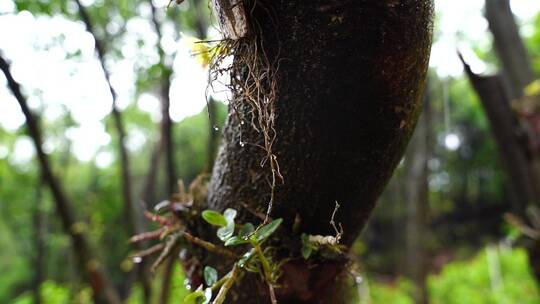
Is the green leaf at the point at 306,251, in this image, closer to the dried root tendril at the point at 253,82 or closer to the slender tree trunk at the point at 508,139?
the dried root tendril at the point at 253,82

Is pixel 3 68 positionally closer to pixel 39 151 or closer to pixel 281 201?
pixel 39 151

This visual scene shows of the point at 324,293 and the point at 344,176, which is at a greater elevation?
the point at 344,176

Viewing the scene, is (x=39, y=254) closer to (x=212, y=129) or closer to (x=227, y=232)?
(x=212, y=129)

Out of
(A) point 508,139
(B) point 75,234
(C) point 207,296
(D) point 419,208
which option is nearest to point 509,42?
(A) point 508,139

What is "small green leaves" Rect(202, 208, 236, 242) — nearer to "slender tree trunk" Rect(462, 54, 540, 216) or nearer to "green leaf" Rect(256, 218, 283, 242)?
"green leaf" Rect(256, 218, 283, 242)

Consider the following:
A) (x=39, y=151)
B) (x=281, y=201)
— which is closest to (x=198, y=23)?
(x=39, y=151)
